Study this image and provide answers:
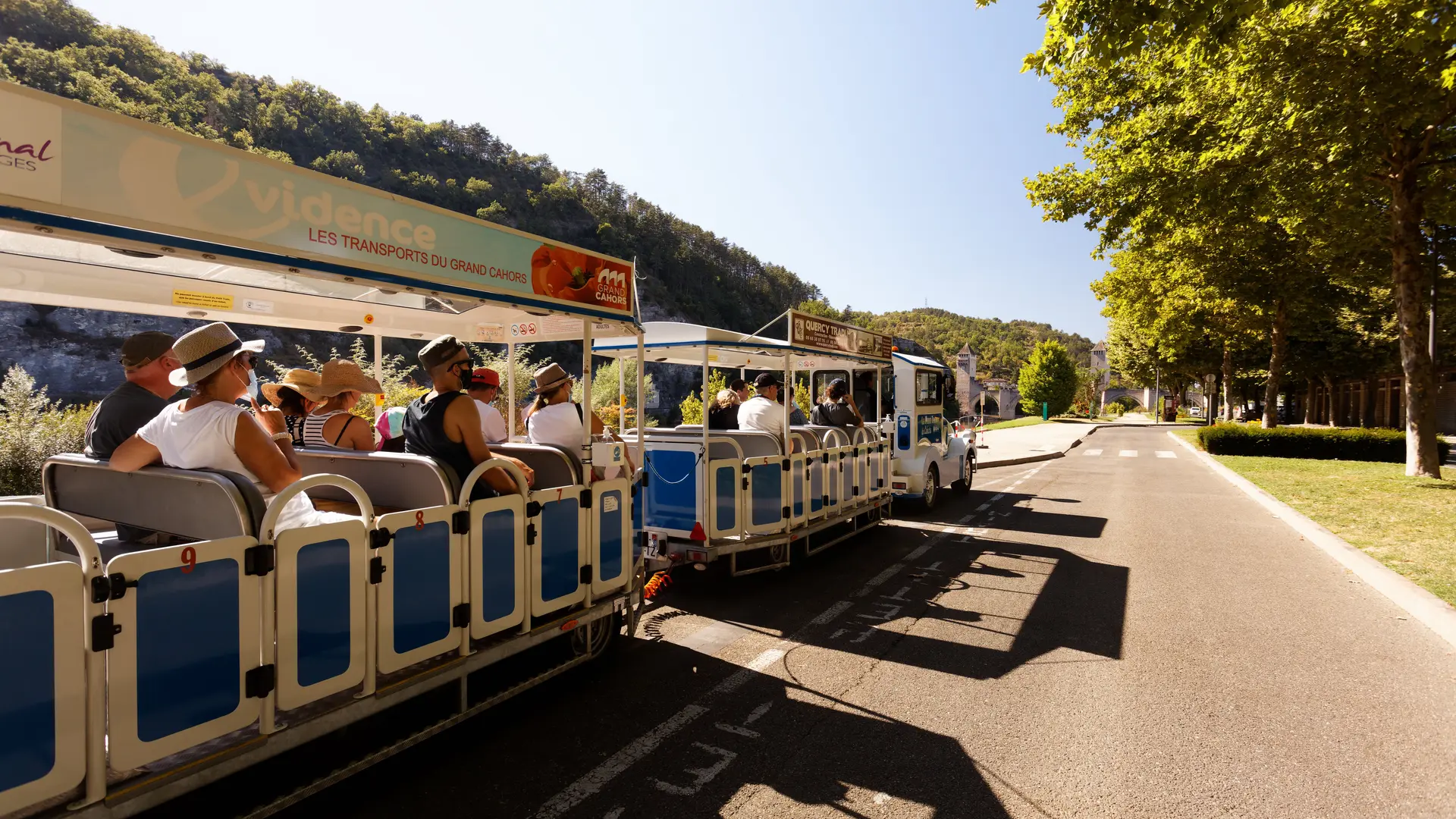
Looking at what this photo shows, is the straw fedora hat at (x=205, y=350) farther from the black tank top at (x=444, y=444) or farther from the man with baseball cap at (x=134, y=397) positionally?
the black tank top at (x=444, y=444)

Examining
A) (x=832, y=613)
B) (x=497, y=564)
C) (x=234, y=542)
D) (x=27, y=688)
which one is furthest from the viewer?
(x=832, y=613)

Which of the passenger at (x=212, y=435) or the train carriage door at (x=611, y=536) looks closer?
the passenger at (x=212, y=435)

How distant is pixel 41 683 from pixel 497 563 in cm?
195

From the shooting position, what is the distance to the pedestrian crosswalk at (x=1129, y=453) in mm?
23742

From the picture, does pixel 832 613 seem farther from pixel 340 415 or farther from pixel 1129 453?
pixel 1129 453

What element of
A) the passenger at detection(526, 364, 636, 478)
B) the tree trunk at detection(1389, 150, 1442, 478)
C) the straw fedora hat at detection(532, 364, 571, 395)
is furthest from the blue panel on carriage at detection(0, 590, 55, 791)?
the tree trunk at detection(1389, 150, 1442, 478)

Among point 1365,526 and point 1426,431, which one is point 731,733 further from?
point 1426,431

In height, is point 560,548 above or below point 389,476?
below

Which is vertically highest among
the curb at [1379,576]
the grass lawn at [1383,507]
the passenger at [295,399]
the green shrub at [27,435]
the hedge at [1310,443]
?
the passenger at [295,399]

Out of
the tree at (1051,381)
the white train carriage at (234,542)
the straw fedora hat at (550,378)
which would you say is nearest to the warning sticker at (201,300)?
the white train carriage at (234,542)

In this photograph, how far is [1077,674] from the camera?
4820 millimetres

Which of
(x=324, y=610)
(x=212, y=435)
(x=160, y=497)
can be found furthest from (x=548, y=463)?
(x=160, y=497)

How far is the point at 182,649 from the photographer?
258 centimetres

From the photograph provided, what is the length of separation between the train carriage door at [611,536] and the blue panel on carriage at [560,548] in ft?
0.60
